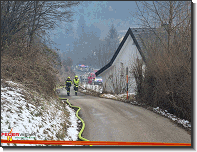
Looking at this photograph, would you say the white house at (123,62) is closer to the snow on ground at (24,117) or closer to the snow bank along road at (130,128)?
the snow bank along road at (130,128)

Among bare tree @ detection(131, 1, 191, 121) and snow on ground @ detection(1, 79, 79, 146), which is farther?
bare tree @ detection(131, 1, 191, 121)

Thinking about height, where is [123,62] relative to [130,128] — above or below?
above

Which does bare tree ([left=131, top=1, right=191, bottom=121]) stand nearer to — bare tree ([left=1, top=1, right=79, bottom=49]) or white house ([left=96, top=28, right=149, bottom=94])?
bare tree ([left=1, top=1, right=79, bottom=49])

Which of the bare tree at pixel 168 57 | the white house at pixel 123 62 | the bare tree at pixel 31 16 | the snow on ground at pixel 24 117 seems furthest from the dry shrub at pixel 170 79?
the white house at pixel 123 62

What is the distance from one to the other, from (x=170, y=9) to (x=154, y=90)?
13.9 feet

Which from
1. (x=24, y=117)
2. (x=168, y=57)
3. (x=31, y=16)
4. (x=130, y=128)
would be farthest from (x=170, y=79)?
(x=24, y=117)

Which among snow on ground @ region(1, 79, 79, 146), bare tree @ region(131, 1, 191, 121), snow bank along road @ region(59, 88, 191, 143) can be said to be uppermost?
bare tree @ region(131, 1, 191, 121)

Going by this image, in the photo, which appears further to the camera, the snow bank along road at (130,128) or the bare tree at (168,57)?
the bare tree at (168,57)

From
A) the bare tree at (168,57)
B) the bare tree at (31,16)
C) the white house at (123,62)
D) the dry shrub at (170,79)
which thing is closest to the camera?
the bare tree at (31,16)

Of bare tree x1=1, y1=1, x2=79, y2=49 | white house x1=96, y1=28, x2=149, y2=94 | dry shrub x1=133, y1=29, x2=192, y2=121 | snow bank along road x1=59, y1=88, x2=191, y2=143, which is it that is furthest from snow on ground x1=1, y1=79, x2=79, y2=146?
white house x1=96, y1=28, x2=149, y2=94

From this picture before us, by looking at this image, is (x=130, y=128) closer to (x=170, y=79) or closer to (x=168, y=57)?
(x=170, y=79)

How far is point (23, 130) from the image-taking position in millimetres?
4188

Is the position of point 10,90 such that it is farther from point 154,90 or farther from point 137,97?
→ point 137,97

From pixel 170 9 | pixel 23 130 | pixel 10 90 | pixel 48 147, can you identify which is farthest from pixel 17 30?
pixel 170 9
